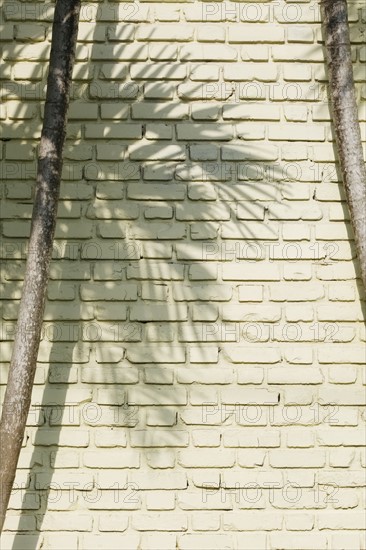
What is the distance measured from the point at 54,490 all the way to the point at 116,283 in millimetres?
1104

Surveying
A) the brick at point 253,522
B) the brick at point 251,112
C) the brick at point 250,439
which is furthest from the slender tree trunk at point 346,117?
the brick at point 253,522

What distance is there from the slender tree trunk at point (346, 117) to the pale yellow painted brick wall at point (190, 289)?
204 millimetres

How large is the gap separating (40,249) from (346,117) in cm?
167

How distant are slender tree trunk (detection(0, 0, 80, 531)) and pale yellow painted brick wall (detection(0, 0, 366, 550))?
1.53ft

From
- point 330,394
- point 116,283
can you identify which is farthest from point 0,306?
point 330,394

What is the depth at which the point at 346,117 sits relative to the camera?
4.42 metres

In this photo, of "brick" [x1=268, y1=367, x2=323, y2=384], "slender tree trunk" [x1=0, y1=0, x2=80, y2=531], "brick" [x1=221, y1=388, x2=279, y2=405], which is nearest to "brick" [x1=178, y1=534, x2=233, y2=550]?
"brick" [x1=221, y1=388, x2=279, y2=405]

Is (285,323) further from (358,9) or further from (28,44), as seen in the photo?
(28,44)

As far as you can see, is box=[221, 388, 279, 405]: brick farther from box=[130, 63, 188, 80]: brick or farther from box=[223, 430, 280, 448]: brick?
box=[130, 63, 188, 80]: brick

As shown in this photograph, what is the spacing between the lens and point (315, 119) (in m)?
4.68

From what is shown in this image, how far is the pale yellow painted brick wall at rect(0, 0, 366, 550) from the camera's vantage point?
4.47 m

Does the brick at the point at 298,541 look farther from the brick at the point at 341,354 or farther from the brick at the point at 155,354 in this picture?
the brick at the point at 155,354

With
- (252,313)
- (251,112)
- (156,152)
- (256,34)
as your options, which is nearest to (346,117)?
(251,112)

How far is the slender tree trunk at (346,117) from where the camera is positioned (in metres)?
4.38
